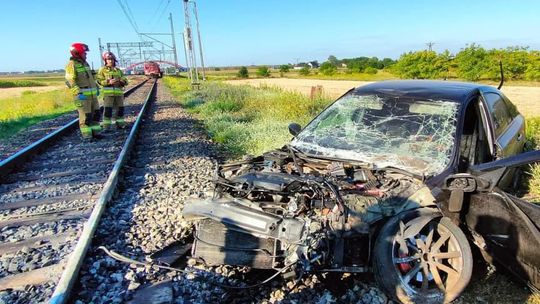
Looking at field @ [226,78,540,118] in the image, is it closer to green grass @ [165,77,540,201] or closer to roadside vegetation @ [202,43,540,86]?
green grass @ [165,77,540,201]

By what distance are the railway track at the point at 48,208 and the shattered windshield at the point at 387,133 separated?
2.66 m

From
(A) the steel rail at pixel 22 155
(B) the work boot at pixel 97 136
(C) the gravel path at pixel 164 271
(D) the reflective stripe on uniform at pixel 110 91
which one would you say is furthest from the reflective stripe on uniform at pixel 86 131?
(C) the gravel path at pixel 164 271

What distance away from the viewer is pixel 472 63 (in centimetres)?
4512

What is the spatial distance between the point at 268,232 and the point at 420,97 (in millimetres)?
2401

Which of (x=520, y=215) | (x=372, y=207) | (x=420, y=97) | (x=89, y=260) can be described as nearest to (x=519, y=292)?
(x=520, y=215)

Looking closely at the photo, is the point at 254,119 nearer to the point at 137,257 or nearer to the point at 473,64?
the point at 137,257

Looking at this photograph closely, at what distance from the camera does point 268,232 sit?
119 inches

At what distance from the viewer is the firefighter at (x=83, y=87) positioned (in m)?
9.16

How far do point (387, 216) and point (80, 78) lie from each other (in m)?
8.62

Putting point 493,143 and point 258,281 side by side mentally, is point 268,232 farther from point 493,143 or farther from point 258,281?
point 493,143

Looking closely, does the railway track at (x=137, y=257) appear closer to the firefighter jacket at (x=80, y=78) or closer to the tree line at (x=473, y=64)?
the firefighter jacket at (x=80, y=78)

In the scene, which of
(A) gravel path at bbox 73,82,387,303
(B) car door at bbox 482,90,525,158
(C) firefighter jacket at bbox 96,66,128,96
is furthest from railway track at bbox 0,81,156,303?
(B) car door at bbox 482,90,525,158

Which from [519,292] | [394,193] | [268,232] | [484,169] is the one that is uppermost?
[484,169]

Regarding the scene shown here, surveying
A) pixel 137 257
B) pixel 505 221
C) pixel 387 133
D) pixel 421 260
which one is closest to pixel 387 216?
pixel 421 260
